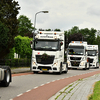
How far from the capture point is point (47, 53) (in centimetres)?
2609

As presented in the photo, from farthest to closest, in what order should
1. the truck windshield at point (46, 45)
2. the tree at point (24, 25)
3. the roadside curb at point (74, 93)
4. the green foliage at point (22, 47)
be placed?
the tree at point (24, 25)
the green foliage at point (22, 47)
the truck windshield at point (46, 45)
the roadside curb at point (74, 93)

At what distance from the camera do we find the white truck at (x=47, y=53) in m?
26.1

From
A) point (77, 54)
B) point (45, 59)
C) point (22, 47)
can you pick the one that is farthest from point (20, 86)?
point (22, 47)

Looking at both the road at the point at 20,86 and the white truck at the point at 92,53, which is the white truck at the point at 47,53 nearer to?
the road at the point at 20,86

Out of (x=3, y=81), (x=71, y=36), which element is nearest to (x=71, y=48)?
(x=3, y=81)

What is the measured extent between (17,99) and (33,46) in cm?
1683

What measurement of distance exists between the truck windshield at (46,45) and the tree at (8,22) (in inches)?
317

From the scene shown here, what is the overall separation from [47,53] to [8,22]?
37.0 feet

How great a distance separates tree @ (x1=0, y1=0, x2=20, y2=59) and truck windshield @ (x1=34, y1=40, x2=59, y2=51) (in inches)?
317

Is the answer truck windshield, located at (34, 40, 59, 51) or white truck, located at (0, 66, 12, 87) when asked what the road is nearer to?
white truck, located at (0, 66, 12, 87)

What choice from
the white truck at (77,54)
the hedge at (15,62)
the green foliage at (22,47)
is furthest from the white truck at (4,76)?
the green foliage at (22,47)

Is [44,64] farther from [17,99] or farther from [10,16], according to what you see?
[17,99]

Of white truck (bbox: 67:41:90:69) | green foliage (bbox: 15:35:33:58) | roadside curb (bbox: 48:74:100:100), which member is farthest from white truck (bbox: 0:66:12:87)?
green foliage (bbox: 15:35:33:58)

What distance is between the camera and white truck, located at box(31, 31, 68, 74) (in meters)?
26.1
